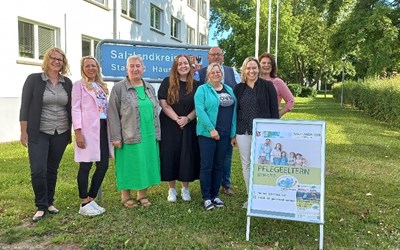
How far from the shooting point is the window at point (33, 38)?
11.4 meters

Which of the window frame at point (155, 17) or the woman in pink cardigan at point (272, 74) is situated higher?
the window frame at point (155, 17)

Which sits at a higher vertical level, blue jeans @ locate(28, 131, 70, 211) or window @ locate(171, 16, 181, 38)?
window @ locate(171, 16, 181, 38)

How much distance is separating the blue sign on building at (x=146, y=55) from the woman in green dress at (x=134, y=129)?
2.22 feet

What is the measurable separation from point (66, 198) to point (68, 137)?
1.22 m

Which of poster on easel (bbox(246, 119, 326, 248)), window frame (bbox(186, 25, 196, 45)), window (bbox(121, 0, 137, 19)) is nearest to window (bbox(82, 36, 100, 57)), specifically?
window (bbox(121, 0, 137, 19))

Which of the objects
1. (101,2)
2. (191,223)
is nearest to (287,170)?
(191,223)

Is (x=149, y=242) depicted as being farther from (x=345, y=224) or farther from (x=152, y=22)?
(x=152, y=22)

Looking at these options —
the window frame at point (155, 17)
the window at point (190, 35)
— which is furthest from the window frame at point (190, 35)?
the window frame at point (155, 17)

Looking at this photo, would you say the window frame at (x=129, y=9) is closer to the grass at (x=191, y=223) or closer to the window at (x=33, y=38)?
the window at (x=33, y=38)

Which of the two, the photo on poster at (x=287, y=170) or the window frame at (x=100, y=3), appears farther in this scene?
the window frame at (x=100, y=3)

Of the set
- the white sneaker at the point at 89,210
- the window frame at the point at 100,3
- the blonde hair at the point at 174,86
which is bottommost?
the white sneaker at the point at 89,210

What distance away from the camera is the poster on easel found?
13.7ft

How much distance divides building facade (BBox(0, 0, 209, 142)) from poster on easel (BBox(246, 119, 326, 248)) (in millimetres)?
3443

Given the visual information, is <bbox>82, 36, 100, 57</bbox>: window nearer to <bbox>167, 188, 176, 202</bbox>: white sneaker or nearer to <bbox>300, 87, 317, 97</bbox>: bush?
<bbox>167, 188, 176, 202</bbox>: white sneaker
